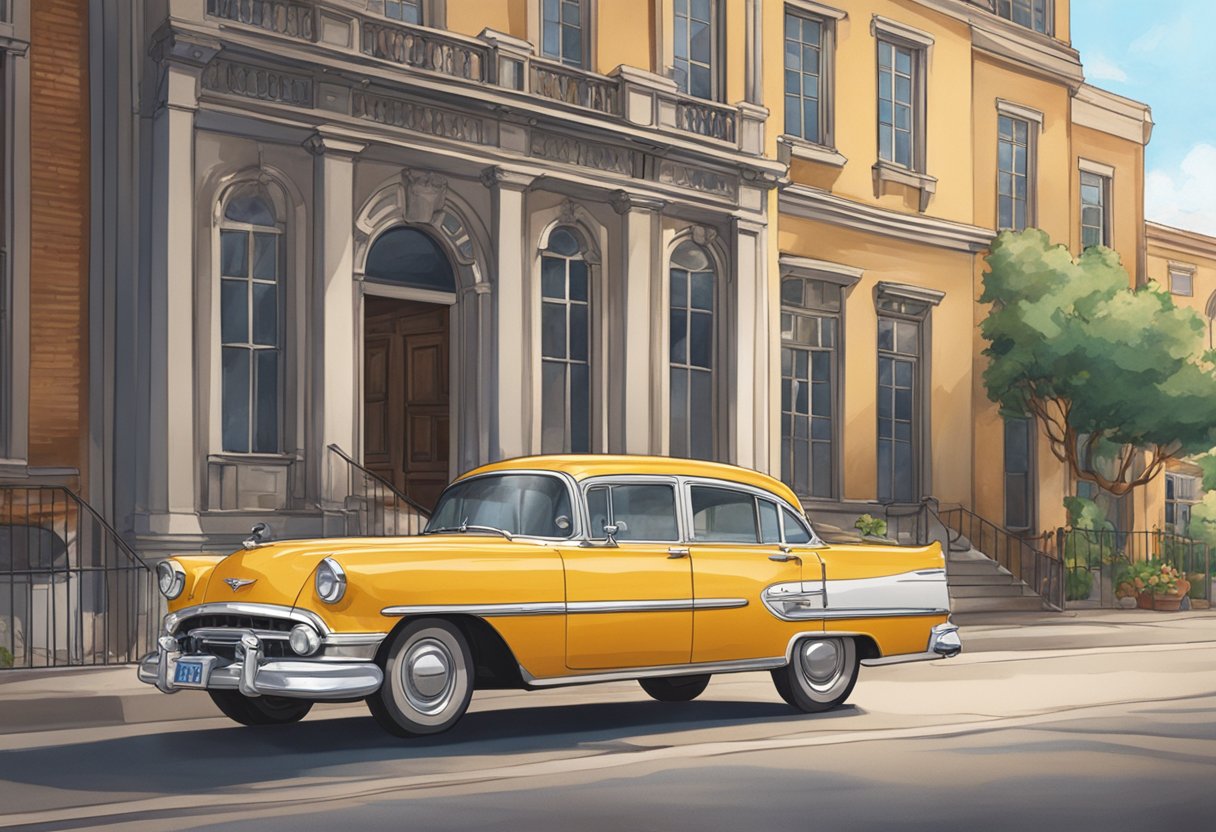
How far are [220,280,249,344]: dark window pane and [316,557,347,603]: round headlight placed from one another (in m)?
8.52

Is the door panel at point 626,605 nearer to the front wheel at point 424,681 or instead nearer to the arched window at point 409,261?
the front wheel at point 424,681

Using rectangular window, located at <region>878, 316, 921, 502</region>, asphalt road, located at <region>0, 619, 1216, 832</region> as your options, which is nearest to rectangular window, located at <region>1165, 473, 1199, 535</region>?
rectangular window, located at <region>878, 316, 921, 502</region>

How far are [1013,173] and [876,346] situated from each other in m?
5.17

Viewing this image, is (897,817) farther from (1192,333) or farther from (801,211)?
(1192,333)

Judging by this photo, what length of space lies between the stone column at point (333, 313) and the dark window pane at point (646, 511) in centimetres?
722

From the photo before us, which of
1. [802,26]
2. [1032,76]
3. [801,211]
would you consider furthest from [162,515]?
[1032,76]

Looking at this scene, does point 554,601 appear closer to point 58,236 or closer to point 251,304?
point 251,304

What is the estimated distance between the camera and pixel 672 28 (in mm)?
21625

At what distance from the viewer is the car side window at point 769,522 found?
438 inches

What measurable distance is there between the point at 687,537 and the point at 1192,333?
16.8 meters

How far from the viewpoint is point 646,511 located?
413 inches

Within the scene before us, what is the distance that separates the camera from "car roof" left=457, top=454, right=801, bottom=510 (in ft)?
33.7

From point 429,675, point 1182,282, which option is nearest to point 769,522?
point 429,675

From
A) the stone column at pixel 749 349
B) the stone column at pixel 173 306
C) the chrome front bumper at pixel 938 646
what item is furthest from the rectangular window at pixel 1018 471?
the chrome front bumper at pixel 938 646
